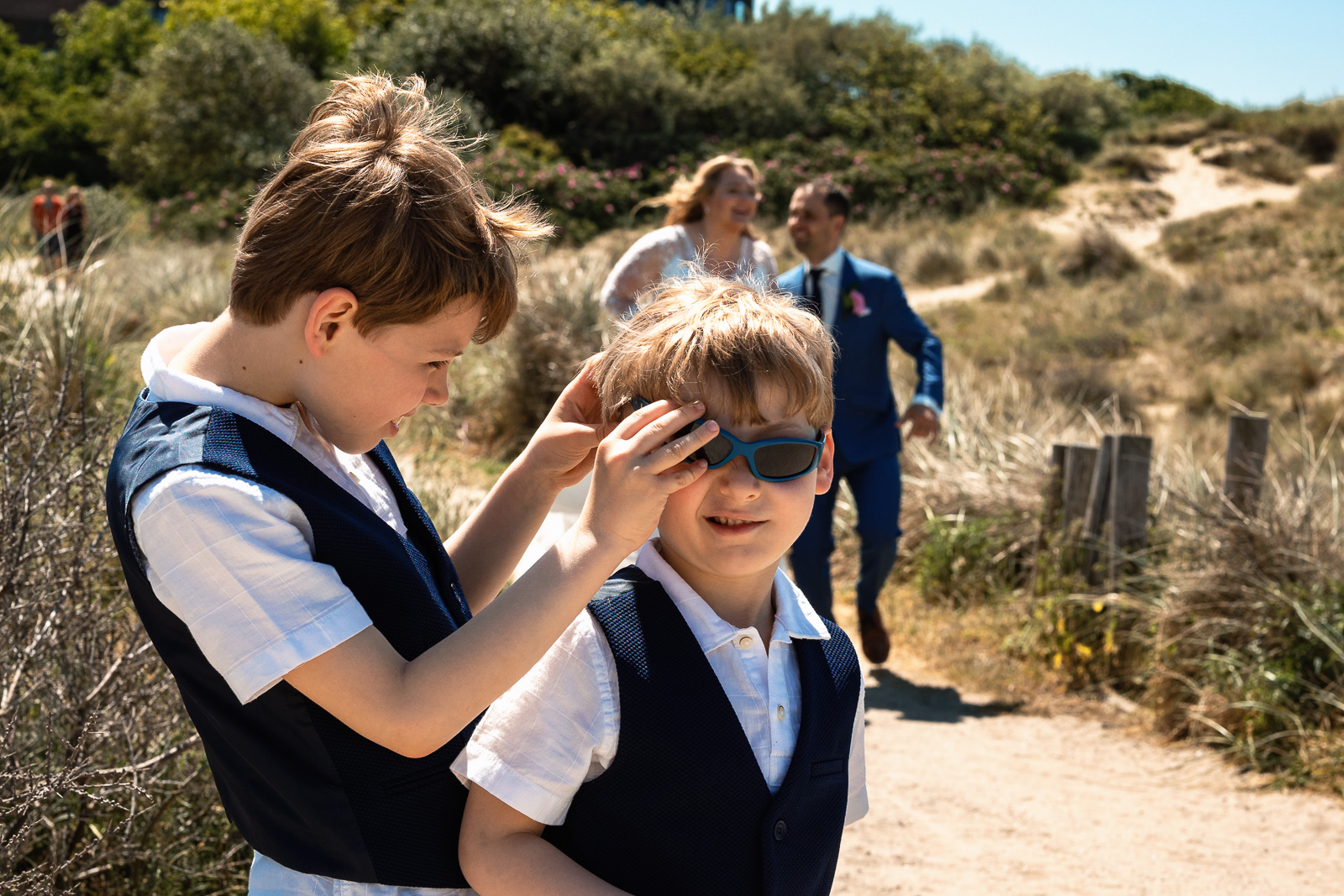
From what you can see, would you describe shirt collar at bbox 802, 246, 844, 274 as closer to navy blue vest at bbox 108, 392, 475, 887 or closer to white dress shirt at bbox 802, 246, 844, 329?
white dress shirt at bbox 802, 246, 844, 329

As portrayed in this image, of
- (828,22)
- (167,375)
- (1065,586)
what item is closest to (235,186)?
(828,22)

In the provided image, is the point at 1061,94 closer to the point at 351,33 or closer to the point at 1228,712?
the point at 351,33

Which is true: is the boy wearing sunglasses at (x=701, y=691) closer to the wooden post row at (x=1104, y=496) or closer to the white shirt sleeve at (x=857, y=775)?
the white shirt sleeve at (x=857, y=775)

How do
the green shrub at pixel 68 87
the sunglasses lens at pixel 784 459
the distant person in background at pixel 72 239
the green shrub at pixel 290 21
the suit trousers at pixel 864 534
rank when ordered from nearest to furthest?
the sunglasses lens at pixel 784 459, the suit trousers at pixel 864 534, the distant person in background at pixel 72 239, the green shrub at pixel 68 87, the green shrub at pixel 290 21

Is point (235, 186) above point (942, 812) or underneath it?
above

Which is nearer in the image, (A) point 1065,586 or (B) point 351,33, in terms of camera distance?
(A) point 1065,586

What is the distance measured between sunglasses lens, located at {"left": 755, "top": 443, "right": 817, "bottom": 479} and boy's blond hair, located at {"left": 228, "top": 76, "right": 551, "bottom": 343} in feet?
1.26

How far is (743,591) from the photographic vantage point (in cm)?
140

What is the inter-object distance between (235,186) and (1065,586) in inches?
918

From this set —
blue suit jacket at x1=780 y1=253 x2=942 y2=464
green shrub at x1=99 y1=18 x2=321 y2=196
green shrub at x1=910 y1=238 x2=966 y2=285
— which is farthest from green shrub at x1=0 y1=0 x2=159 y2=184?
blue suit jacket at x1=780 y1=253 x2=942 y2=464

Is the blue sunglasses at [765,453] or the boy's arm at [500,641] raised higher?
the blue sunglasses at [765,453]

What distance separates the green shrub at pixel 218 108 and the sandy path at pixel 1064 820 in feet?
78.0

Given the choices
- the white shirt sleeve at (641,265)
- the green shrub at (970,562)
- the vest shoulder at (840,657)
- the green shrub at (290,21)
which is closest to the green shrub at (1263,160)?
the green shrub at (970,562)

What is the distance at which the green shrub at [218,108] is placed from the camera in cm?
2503
